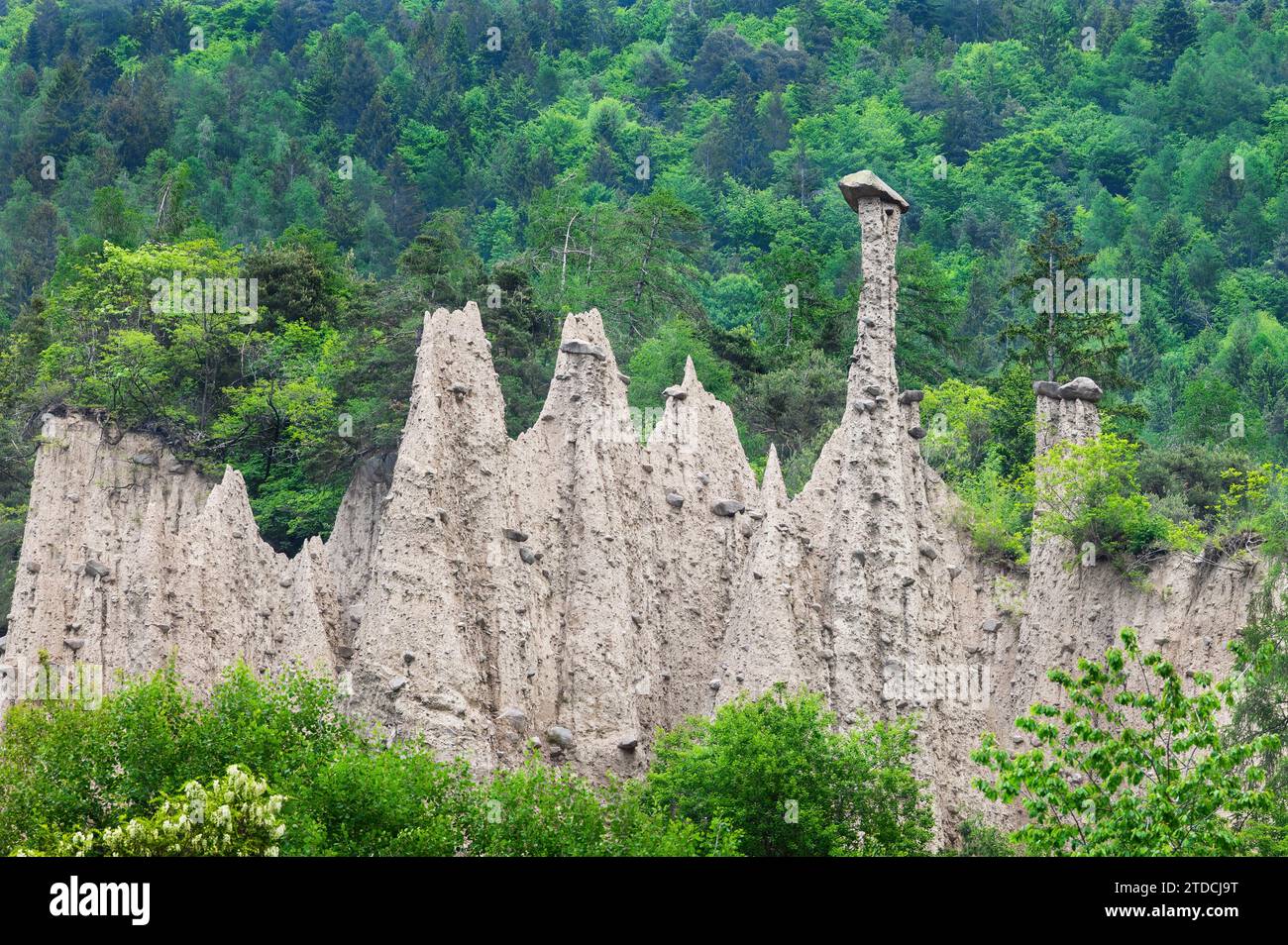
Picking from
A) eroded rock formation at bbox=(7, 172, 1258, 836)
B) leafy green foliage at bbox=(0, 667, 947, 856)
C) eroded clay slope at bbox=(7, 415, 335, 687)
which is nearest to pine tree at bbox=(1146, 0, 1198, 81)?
eroded rock formation at bbox=(7, 172, 1258, 836)

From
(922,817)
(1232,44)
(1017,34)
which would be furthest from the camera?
(1017,34)

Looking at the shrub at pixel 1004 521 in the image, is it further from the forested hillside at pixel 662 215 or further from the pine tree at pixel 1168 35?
the pine tree at pixel 1168 35

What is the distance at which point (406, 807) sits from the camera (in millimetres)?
32406

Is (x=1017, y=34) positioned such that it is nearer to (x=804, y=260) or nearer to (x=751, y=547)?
(x=804, y=260)

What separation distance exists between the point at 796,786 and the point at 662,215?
39.7m

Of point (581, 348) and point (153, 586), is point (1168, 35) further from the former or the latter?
point (153, 586)

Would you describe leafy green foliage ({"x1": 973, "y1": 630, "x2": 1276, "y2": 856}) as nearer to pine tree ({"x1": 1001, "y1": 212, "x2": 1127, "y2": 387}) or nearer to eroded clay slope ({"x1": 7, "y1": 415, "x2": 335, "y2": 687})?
eroded clay slope ({"x1": 7, "y1": 415, "x2": 335, "y2": 687})

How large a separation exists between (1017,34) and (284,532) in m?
88.5

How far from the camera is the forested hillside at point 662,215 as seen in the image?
185 ft

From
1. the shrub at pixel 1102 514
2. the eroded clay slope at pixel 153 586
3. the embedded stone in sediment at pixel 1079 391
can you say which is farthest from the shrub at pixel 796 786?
the embedded stone in sediment at pixel 1079 391

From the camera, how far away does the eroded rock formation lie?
37062 millimetres

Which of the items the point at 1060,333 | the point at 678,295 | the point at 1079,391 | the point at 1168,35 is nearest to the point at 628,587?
the point at 1079,391

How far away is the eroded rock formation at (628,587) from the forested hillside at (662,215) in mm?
2268
